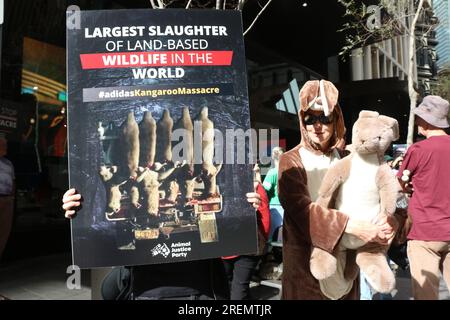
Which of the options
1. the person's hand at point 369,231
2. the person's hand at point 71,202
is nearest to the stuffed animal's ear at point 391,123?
the person's hand at point 369,231

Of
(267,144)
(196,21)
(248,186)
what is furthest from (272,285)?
(196,21)

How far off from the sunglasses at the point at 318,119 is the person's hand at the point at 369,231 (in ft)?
1.93

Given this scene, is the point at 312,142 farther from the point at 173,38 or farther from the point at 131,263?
the point at 131,263

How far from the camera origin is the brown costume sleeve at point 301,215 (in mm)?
2145

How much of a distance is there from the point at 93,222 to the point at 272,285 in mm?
4201

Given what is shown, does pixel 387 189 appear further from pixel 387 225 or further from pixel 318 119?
pixel 318 119

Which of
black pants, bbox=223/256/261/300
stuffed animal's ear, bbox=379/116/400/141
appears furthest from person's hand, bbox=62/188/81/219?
→ black pants, bbox=223/256/261/300

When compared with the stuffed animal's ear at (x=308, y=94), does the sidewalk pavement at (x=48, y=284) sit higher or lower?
lower

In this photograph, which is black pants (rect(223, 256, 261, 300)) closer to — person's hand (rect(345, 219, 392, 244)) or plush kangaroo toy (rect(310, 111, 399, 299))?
plush kangaroo toy (rect(310, 111, 399, 299))

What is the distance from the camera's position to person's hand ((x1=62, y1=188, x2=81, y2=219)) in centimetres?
171

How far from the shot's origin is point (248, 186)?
1.84 meters

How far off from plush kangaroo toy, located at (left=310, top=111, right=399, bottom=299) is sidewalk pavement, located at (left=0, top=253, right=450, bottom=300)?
2.69m

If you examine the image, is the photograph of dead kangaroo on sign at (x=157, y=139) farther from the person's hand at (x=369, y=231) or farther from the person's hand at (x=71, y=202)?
the person's hand at (x=369, y=231)

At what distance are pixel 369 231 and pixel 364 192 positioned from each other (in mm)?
202
